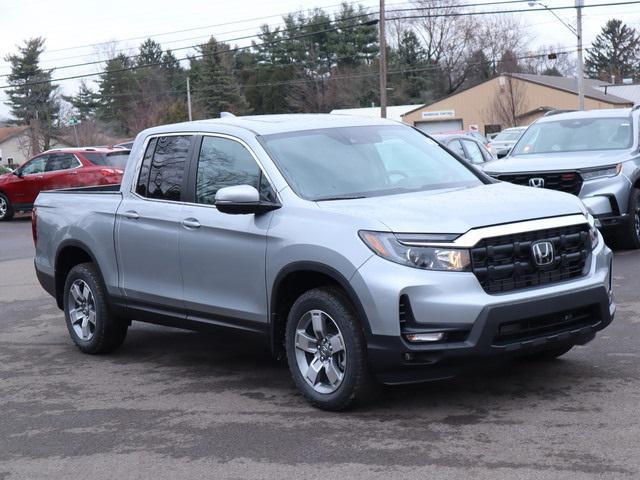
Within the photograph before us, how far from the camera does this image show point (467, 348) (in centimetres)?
568

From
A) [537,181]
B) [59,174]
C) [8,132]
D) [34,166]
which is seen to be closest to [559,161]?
[537,181]

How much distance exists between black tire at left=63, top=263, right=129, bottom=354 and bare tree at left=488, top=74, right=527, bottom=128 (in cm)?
6425

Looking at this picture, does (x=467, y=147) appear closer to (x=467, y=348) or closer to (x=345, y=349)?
(x=345, y=349)

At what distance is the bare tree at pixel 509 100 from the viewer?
70.5 m

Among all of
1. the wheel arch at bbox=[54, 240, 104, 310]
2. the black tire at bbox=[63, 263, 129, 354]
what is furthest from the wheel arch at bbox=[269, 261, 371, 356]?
the wheel arch at bbox=[54, 240, 104, 310]

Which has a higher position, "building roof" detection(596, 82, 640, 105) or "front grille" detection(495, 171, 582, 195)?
"front grille" detection(495, 171, 582, 195)

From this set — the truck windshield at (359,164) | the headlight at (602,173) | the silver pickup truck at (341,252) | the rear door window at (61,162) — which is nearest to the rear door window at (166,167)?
the silver pickup truck at (341,252)

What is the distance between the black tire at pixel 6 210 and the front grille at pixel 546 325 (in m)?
22.1

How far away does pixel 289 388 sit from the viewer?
6910 mm

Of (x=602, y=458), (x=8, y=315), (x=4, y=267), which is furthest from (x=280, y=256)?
(x=4, y=267)

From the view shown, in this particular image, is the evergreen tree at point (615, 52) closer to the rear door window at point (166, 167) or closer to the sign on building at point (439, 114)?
the sign on building at point (439, 114)

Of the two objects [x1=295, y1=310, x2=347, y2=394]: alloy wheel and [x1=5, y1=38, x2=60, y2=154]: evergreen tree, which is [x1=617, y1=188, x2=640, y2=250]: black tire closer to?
[x1=295, y1=310, x2=347, y2=394]: alloy wheel

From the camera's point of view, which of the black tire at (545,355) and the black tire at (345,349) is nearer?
the black tire at (345,349)

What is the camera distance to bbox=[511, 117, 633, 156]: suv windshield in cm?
1341
